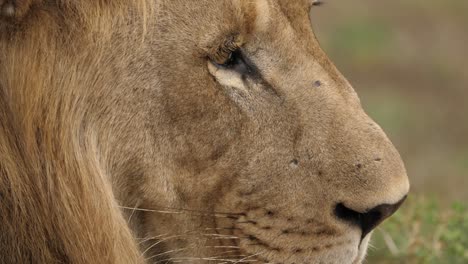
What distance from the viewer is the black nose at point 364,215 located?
108 inches

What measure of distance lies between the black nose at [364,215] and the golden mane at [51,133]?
0.55m

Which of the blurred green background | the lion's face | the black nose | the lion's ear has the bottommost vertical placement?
the blurred green background

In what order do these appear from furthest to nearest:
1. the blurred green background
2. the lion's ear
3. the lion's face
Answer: the blurred green background < the lion's face < the lion's ear

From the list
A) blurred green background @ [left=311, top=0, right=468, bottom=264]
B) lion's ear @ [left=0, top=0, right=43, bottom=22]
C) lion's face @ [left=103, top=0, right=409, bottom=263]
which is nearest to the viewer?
lion's ear @ [left=0, top=0, right=43, bottom=22]

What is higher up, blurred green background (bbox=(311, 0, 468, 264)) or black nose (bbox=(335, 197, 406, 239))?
black nose (bbox=(335, 197, 406, 239))

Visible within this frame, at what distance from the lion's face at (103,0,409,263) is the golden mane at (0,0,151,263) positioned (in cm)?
13

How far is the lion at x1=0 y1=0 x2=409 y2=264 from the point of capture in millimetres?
2598

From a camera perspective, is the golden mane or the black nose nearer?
the golden mane

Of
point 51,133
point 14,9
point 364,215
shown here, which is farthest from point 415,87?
point 14,9

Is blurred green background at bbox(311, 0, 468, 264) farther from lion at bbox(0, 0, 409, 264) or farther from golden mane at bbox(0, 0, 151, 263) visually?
Answer: golden mane at bbox(0, 0, 151, 263)

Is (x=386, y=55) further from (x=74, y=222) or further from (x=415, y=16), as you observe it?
(x=74, y=222)

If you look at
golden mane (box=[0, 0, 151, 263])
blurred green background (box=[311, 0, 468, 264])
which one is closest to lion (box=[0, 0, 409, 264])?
golden mane (box=[0, 0, 151, 263])

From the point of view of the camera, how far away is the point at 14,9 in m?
2.53

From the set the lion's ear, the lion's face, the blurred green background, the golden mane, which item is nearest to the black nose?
the lion's face
